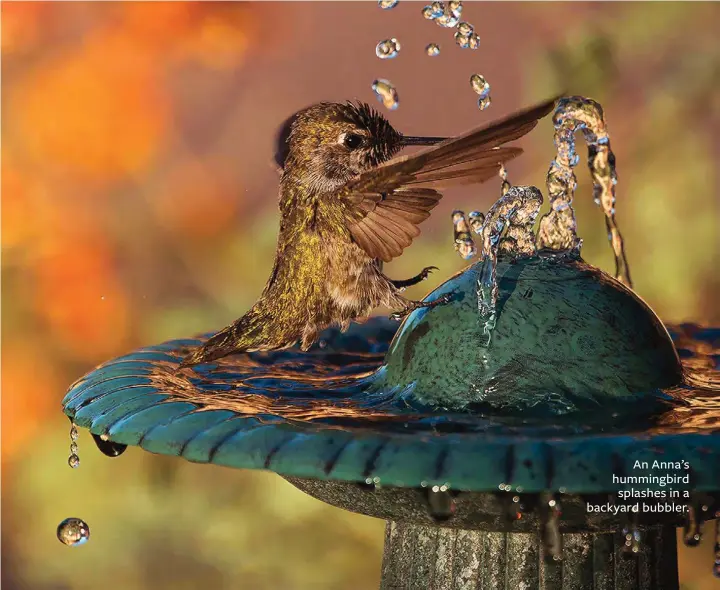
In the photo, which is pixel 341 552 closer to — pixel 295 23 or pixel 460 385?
pixel 295 23

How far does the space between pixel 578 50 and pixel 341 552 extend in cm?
320

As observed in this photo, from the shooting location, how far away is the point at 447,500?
2.24 m

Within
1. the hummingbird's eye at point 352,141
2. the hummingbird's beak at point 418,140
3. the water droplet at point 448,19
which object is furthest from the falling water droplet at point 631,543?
the water droplet at point 448,19

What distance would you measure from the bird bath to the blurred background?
128 inches

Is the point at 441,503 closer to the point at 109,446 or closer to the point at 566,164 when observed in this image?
the point at 109,446

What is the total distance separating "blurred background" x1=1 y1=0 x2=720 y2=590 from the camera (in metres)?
6.31

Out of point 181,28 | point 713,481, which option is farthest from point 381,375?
point 181,28

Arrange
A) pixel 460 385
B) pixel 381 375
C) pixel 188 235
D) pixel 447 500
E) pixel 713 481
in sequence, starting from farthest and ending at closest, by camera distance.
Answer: pixel 188 235, pixel 381 375, pixel 460 385, pixel 447 500, pixel 713 481

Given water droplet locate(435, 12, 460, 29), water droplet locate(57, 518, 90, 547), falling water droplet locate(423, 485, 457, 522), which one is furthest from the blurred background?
falling water droplet locate(423, 485, 457, 522)

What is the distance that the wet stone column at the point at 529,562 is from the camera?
2.61m

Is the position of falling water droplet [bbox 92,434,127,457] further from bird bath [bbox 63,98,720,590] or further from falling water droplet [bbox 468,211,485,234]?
falling water droplet [bbox 468,211,485,234]

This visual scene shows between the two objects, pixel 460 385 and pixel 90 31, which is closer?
pixel 460 385

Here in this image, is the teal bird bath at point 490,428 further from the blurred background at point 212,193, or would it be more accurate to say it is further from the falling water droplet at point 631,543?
the blurred background at point 212,193

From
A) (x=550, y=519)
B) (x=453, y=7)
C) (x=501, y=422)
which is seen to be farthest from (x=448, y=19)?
(x=550, y=519)
